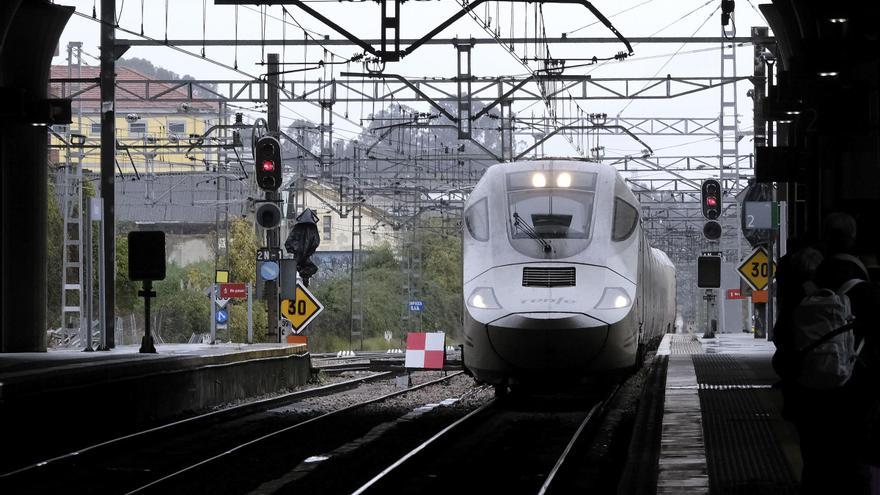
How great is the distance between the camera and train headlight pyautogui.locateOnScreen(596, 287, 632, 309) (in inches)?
669

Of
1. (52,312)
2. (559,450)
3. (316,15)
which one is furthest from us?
(52,312)

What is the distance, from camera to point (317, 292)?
75.6 m

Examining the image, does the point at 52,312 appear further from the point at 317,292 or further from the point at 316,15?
the point at 316,15

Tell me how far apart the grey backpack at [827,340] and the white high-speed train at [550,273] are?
29.6 ft

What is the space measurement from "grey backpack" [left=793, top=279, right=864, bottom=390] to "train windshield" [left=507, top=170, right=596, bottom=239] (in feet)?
33.1

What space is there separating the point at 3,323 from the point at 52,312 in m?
40.8

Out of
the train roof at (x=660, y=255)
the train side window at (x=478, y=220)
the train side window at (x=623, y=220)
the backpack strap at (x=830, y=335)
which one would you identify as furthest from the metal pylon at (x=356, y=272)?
the backpack strap at (x=830, y=335)

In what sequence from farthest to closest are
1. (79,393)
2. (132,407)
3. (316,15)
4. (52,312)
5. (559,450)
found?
(52,312), (316,15), (132,407), (79,393), (559,450)

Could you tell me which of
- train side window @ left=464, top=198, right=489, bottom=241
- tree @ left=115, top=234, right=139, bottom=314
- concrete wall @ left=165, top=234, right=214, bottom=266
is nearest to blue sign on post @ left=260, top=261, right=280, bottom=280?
train side window @ left=464, top=198, right=489, bottom=241

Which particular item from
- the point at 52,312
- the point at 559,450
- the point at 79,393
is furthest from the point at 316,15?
the point at 52,312

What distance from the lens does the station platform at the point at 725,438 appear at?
373 inches

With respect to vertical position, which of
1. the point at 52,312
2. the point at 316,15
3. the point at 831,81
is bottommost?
the point at 52,312

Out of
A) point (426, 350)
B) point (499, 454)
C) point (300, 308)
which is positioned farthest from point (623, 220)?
point (300, 308)

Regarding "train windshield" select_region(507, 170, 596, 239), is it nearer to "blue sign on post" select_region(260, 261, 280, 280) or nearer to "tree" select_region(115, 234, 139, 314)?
"blue sign on post" select_region(260, 261, 280, 280)
